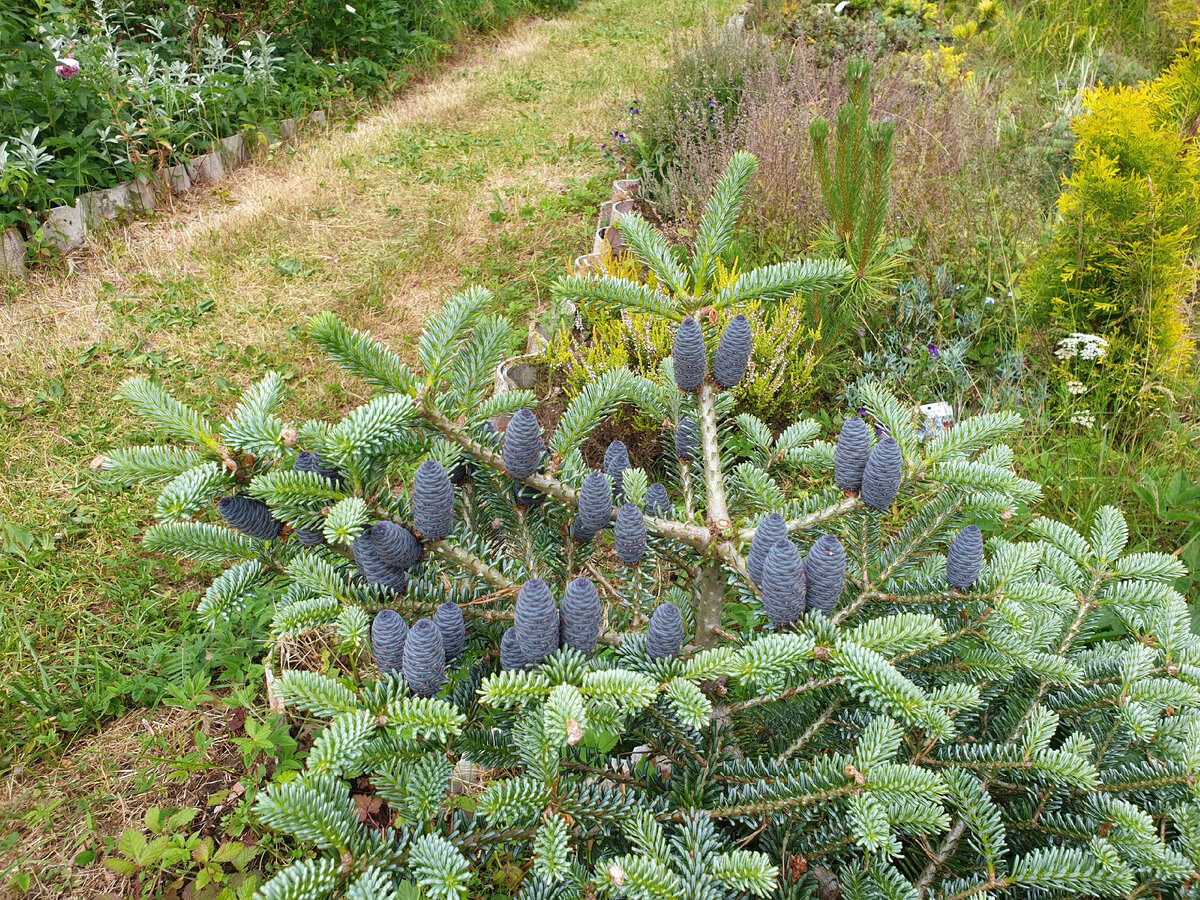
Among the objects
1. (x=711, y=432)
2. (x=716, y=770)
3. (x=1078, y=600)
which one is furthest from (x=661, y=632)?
(x=1078, y=600)

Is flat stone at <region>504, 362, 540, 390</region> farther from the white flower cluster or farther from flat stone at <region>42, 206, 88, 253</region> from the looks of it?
flat stone at <region>42, 206, 88, 253</region>

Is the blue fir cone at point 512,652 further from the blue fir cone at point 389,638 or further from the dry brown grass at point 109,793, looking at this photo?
the dry brown grass at point 109,793

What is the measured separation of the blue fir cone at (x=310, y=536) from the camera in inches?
44.4

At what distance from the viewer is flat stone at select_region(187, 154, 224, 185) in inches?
198

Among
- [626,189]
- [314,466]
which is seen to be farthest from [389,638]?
[626,189]

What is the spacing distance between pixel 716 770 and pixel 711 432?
21.1 inches

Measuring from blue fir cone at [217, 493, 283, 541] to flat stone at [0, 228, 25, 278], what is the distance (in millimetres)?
3974

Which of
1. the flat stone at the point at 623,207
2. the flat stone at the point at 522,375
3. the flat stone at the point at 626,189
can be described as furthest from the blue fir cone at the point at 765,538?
the flat stone at the point at 626,189

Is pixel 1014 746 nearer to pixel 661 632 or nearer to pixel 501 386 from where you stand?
pixel 661 632

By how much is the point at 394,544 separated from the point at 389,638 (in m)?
0.13

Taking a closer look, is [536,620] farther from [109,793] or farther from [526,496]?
[109,793]

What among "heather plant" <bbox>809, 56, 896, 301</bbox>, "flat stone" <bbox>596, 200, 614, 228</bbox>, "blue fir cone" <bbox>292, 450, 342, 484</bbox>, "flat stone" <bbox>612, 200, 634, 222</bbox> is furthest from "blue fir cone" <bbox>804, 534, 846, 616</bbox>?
"flat stone" <bbox>596, 200, 614, 228</bbox>

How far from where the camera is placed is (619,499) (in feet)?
4.33

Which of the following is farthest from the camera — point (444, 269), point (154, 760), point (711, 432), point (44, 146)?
point (444, 269)
